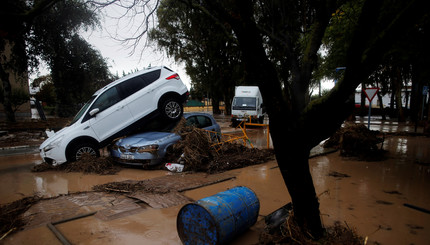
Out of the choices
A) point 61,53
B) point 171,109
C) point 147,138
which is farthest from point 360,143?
point 61,53

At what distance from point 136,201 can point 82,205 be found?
37.7 inches

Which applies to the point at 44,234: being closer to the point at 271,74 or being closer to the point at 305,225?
the point at 305,225

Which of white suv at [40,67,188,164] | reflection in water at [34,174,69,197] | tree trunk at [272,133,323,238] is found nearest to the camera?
tree trunk at [272,133,323,238]

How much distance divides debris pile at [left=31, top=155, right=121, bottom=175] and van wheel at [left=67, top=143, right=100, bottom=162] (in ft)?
0.50

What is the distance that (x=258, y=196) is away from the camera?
529 cm

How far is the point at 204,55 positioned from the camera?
28031mm

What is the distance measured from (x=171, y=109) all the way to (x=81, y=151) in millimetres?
2986

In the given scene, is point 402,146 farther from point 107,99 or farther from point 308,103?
point 107,99

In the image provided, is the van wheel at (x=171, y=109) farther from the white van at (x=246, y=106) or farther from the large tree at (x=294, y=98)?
the white van at (x=246, y=106)

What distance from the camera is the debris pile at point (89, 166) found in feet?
23.4

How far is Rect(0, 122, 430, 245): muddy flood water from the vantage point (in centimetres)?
368

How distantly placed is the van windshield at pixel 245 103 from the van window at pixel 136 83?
11.5 m

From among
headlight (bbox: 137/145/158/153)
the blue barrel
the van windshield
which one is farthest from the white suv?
the van windshield

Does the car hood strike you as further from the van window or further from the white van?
the white van
